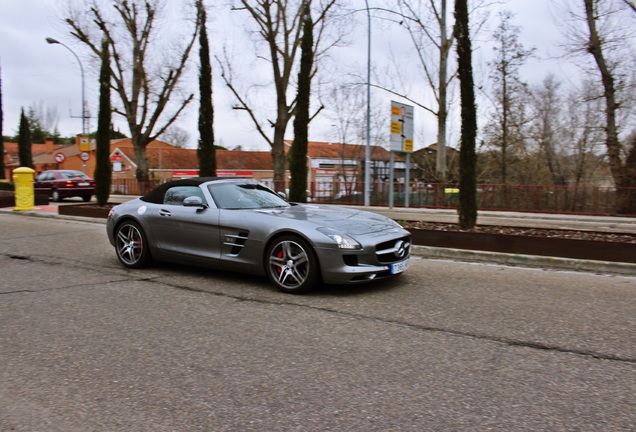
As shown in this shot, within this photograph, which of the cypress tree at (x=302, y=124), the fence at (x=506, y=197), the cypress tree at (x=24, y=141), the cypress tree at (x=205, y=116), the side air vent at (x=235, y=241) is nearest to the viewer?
the side air vent at (x=235, y=241)

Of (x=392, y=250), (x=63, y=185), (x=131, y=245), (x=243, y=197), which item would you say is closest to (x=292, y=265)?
(x=392, y=250)

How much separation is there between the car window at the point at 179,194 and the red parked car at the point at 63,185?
19.1m

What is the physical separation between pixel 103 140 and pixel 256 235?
12983mm

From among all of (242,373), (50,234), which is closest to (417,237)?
(242,373)

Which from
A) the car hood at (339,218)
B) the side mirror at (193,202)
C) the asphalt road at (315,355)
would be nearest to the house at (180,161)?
the car hood at (339,218)

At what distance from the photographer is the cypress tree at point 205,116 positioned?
1614 centimetres

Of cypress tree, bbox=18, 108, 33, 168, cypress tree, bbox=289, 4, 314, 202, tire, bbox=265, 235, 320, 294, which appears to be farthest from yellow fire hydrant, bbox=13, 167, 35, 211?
A: cypress tree, bbox=18, 108, 33, 168

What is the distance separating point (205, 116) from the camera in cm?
1639

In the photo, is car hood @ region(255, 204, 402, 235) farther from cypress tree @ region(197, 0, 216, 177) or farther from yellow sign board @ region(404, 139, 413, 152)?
yellow sign board @ region(404, 139, 413, 152)

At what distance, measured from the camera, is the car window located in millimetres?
6688

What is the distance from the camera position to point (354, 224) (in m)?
5.86

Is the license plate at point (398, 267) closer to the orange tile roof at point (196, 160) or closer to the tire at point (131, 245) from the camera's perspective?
the tire at point (131, 245)

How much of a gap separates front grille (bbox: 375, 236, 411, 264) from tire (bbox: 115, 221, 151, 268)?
3.33m

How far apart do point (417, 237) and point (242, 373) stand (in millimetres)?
6111
